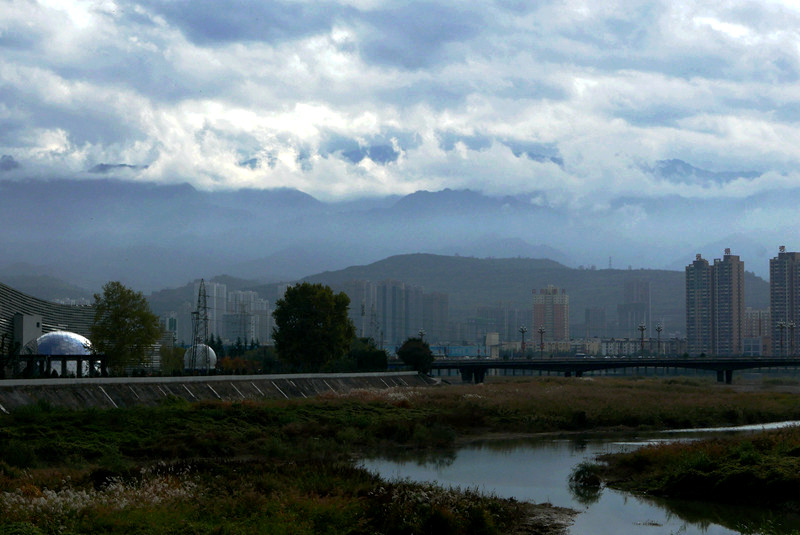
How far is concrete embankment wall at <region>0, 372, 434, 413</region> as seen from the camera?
169 ft

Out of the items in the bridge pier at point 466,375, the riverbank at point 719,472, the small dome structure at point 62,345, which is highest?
the small dome structure at point 62,345

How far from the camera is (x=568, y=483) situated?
39.2m

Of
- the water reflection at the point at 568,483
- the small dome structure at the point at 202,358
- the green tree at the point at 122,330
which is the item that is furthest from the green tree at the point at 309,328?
the water reflection at the point at 568,483

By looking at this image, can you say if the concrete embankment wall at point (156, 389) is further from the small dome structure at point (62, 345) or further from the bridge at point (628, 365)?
the bridge at point (628, 365)

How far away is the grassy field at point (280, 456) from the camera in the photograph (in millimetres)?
25391

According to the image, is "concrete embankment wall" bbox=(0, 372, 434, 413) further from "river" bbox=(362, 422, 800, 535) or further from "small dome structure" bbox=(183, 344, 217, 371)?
"small dome structure" bbox=(183, 344, 217, 371)

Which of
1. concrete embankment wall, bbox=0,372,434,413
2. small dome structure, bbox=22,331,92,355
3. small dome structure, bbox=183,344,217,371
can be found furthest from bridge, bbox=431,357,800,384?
small dome structure, bbox=22,331,92,355

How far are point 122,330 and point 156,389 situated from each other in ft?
80.9

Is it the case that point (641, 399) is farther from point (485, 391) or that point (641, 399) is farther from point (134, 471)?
point (134, 471)

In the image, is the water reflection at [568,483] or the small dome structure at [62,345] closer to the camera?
the water reflection at [568,483]

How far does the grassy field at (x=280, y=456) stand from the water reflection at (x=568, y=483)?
235 cm

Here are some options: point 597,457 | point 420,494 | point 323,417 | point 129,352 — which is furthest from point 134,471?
point 129,352

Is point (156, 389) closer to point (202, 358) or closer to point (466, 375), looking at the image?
point (202, 358)

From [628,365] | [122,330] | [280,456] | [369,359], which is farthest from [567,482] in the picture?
[628,365]
